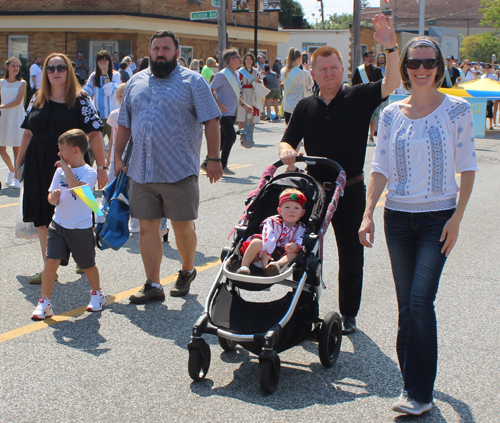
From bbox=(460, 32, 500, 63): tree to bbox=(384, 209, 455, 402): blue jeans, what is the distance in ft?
Result: 252

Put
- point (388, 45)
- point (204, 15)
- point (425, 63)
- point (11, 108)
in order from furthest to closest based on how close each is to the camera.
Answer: point (204, 15)
point (11, 108)
point (388, 45)
point (425, 63)

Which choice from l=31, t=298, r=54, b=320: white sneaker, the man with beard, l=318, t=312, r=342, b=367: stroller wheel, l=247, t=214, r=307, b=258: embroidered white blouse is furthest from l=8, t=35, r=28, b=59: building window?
l=318, t=312, r=342, b=367: stroller wheel

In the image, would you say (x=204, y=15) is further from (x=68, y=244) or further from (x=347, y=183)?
(x=347, y=183)

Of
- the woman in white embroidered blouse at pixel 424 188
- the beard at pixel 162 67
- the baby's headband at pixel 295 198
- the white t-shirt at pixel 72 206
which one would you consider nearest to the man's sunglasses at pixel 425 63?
the woman in white embroidered blouse at pixel 424 188

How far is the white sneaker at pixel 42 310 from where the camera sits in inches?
195

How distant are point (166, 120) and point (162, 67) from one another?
42cm

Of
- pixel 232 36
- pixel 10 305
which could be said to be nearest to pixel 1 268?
pixel 10 305

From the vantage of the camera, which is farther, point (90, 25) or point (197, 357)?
point (90, 25)

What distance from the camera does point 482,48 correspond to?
75.9 metres

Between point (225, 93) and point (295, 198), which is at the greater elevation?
point (225, 93)

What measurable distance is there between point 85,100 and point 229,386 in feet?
9.89

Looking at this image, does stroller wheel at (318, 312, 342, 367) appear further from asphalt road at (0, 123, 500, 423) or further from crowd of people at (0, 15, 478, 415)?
crowd of people at (0, 15, 478, 415)

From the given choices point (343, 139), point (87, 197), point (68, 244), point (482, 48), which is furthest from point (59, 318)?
point (482, 48)

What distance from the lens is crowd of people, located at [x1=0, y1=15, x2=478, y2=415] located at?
3504 mm
